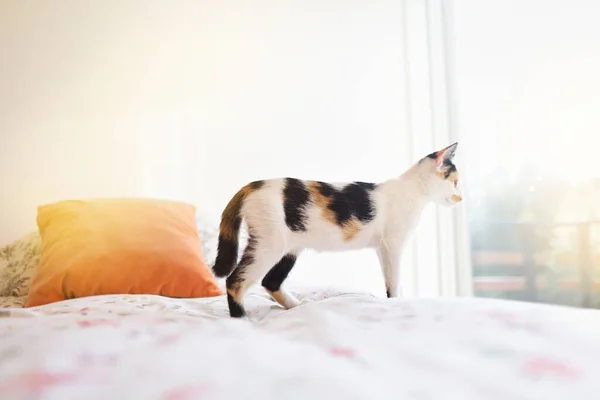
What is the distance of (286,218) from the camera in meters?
1.07

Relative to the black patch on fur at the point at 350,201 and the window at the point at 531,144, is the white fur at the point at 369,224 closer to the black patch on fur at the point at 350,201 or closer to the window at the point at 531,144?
the black patch on fur at the point at 350,201

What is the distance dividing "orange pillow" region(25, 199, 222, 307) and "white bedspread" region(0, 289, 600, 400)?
2.16ft

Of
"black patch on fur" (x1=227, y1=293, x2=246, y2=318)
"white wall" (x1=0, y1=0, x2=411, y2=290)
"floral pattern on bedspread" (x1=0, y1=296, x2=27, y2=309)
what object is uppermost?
"white wall" (x1=0, y1=0, x2=411, y2=290)

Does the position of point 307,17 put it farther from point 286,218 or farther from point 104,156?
point 286,218

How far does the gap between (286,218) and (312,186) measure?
0.35ft

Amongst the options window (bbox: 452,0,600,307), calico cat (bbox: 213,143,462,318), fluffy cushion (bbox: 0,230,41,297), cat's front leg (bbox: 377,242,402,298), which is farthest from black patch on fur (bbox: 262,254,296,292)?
window (bbox: 452,0,600,307)

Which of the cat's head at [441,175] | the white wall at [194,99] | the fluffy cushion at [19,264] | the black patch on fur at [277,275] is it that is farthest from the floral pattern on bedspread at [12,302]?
the cat's head at [441,175]

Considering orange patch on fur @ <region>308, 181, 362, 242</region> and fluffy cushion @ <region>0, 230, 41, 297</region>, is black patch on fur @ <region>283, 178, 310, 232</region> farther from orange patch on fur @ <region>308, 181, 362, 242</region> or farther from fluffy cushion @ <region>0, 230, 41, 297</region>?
fluffy cushion @ <region>0, 230, 41, 297</region>

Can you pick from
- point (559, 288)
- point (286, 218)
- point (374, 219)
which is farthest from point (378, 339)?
point (559, 288)

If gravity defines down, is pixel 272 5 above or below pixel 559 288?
above

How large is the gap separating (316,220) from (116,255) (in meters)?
0.63

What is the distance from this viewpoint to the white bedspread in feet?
1.46

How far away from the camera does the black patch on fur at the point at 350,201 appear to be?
1.15 m

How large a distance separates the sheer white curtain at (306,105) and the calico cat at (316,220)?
91 centimetres
